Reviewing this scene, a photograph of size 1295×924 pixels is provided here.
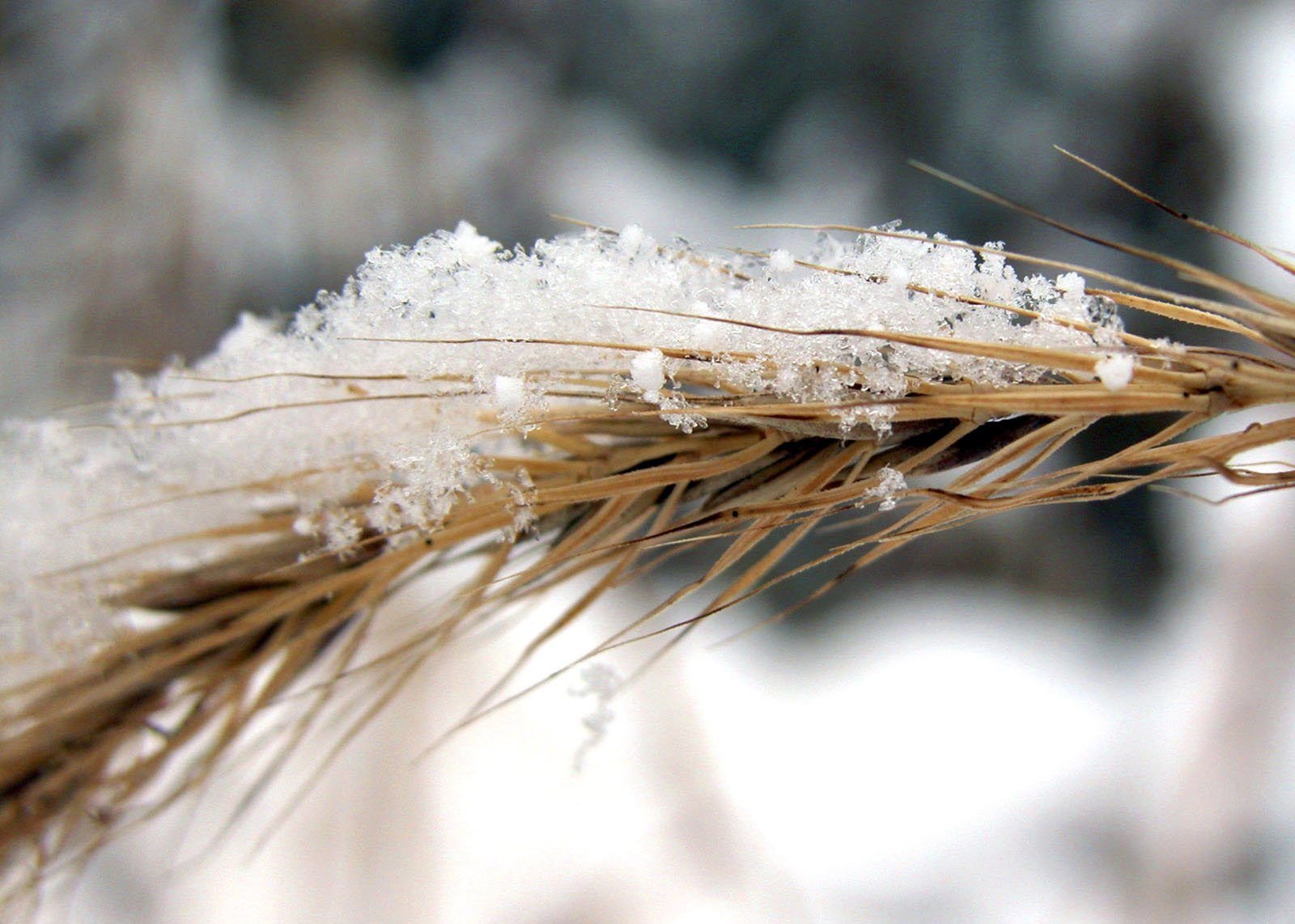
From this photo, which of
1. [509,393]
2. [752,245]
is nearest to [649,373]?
[509,393]

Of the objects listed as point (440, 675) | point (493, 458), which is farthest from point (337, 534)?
point (440, 675)

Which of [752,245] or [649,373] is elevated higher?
[752,245]

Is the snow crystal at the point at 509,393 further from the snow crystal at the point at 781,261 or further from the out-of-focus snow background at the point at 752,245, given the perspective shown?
the out-of-focus snow background at the point at 752,245

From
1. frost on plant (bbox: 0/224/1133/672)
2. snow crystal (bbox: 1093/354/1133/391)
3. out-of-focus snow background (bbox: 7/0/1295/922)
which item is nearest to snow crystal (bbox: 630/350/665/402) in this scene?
→ frost on plant (bbox: 0/224/1133/672)

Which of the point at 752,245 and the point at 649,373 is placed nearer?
the point at 649,373

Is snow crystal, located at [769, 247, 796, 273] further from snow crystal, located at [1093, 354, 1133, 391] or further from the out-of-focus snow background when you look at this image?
the out-of-focus snow background

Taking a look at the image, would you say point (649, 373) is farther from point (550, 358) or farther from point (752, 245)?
point (752, 245)

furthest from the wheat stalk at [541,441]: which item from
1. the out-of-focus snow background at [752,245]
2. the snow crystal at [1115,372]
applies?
the out-of-focus snow background at [752,245]
